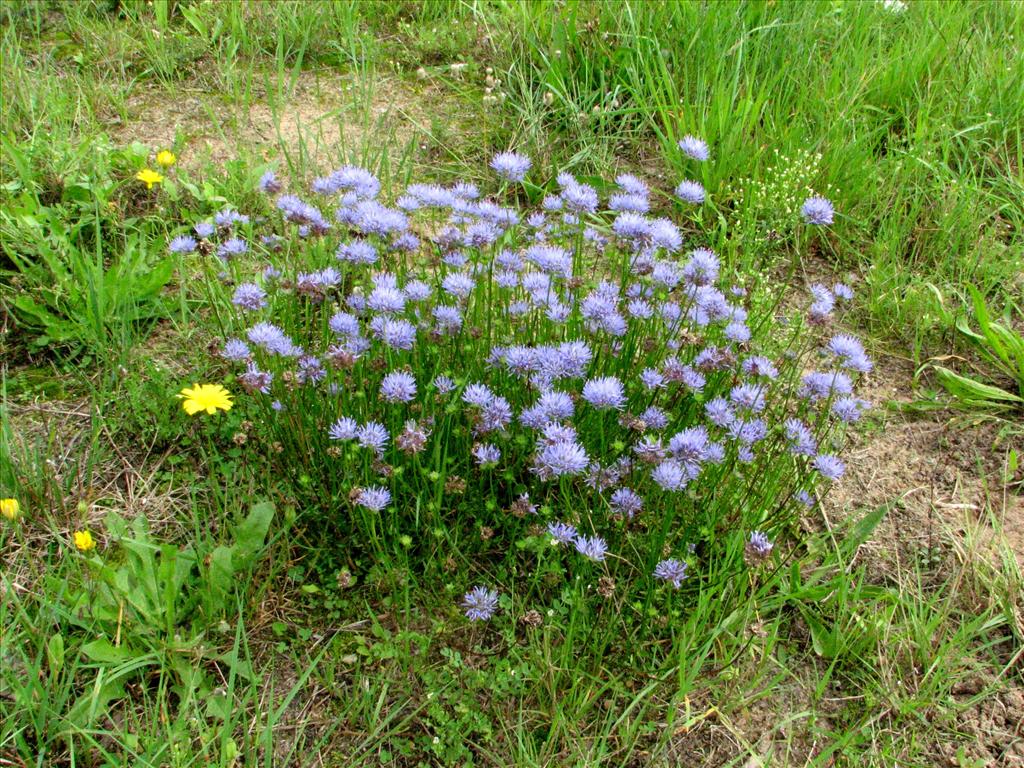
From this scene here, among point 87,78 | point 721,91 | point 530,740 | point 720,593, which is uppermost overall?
point 721,91

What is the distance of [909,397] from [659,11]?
2.17 meters

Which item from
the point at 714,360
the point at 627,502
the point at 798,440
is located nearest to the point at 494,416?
the point at 627,502

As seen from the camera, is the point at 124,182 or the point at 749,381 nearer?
the point at 749,381

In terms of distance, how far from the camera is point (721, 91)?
364cm

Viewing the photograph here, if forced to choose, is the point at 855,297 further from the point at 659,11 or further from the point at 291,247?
the point at 291,247

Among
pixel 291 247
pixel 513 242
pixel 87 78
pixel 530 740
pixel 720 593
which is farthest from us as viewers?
pixel 87 78

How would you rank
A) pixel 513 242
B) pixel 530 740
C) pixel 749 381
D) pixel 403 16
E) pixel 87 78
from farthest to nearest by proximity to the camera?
pixel 403 16 < pixel 87 78 < pixel 513 242 < pixel 749 381 < pixel 530 740

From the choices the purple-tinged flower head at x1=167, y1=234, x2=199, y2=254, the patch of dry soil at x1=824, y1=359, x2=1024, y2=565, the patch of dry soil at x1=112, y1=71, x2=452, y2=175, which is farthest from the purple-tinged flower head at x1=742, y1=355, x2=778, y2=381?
the patch of dry soil at x1=112, y1=71, x2=452, y2=175

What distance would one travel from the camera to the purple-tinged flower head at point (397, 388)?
2.17 m

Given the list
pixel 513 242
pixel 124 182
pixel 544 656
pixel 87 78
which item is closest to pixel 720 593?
pixel 544 656

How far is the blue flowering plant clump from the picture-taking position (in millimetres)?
2168

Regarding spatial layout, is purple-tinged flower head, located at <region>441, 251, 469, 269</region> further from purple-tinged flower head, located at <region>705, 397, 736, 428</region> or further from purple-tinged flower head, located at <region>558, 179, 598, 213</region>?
purple-tinged flower head, located at <region>705, 397, 736, 428</region>

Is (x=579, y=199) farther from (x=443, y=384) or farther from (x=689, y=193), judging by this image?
(x=443, y=384)

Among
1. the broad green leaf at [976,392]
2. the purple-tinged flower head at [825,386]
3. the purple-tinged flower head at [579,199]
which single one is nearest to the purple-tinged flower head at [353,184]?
the purple-tinged flower head at [579,199]
